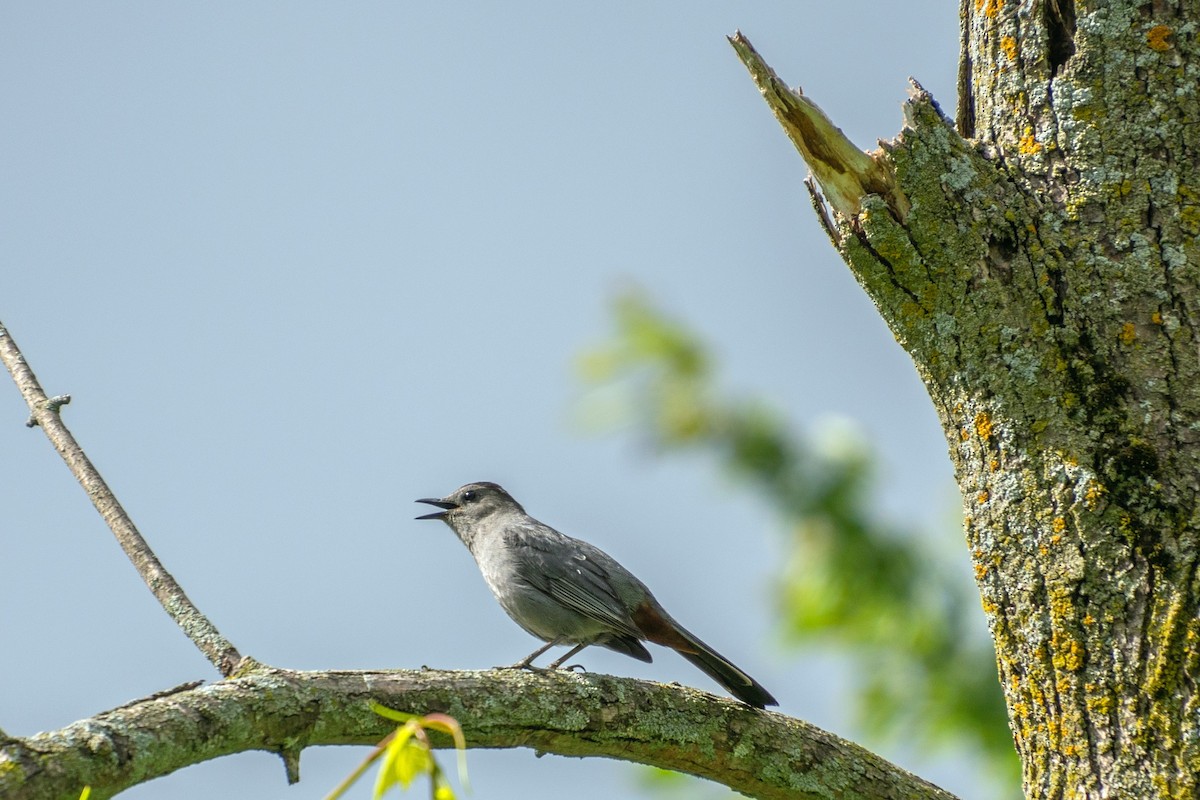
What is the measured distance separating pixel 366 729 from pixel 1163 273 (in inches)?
97.0

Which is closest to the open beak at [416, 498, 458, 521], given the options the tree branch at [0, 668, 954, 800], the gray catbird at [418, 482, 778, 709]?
the gray catbird at [418, 482, 778, 709]

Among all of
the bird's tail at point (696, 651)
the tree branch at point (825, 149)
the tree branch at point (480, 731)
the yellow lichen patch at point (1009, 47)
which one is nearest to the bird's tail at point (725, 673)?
the bird's tail at point (696, 651)

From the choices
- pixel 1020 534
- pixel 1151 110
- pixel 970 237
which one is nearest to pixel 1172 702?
pixel 1020 534

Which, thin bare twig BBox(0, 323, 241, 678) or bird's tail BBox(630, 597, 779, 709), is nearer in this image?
thin bare twig BBox(0, 323, 241, 678)

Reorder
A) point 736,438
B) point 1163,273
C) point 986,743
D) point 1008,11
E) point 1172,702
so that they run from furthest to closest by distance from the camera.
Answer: point 736,438 → point 986,743 → point 1008,11 → point 1163,273 → point 1172,702

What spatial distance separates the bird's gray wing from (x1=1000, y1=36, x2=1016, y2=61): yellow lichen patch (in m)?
3.21

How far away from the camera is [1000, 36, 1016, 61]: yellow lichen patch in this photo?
12.0 feet

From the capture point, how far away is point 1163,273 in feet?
11.0

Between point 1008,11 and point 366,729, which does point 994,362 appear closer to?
point 1008,11

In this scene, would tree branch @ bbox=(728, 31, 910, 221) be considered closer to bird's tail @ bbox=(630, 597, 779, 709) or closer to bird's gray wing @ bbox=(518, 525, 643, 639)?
bird's tail @ bbox=(630, 597, 779, 709)

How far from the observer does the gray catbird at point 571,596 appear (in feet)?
19.4

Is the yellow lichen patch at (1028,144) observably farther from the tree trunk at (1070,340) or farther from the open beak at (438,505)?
the open beak at (438,505)

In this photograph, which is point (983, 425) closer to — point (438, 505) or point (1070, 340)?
point (1070, 340)

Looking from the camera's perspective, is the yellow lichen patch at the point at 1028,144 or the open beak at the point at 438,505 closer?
the yellow lichen patch at the point at 1028,144
